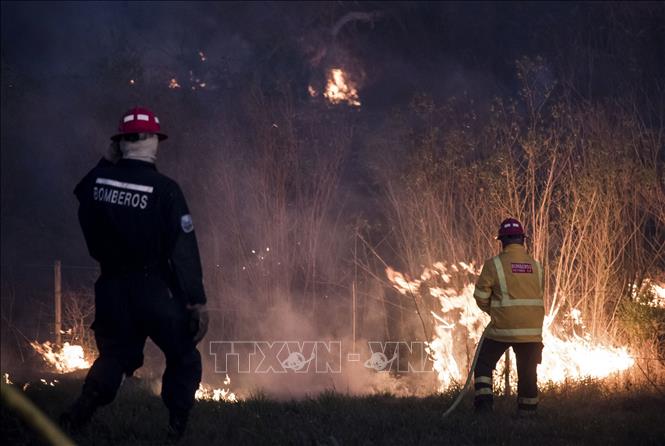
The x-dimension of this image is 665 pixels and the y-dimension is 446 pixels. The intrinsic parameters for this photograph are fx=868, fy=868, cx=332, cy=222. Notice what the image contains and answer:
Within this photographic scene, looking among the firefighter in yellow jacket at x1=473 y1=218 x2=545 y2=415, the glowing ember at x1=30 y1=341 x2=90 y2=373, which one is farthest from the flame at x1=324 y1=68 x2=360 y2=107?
the firefighter in yellow jacket at x1=473 y1=218 x2=545 y2=415

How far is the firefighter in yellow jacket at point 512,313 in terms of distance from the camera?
23.7ft

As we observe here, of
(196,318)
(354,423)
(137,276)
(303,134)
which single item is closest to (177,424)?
(196,318)

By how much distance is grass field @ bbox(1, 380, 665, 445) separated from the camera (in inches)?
216

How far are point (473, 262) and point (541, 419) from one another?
4070 mm

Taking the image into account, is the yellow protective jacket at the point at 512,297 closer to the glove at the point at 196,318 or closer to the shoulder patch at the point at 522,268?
the shoulder patch at the point at 522,268

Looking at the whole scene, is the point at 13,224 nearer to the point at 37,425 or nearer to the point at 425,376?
the point at 425,376

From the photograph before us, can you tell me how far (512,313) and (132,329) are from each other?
11.6 ft

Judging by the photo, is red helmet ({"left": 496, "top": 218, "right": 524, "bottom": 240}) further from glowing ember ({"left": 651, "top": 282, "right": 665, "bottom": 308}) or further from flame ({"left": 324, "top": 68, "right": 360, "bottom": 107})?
flame ({"left": 324, "top": 68, "right": 360, "bottom": 107})

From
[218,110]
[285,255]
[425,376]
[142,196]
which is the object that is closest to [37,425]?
[142,196]

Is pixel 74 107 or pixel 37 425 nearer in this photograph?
pixel 37 425

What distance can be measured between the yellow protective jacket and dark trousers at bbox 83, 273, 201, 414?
320 cm

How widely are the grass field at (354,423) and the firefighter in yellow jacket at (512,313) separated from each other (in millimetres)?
328

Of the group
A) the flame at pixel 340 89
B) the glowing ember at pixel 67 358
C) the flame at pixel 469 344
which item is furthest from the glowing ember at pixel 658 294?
the flame at pixel 340 89

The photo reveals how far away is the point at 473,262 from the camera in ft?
35.6
